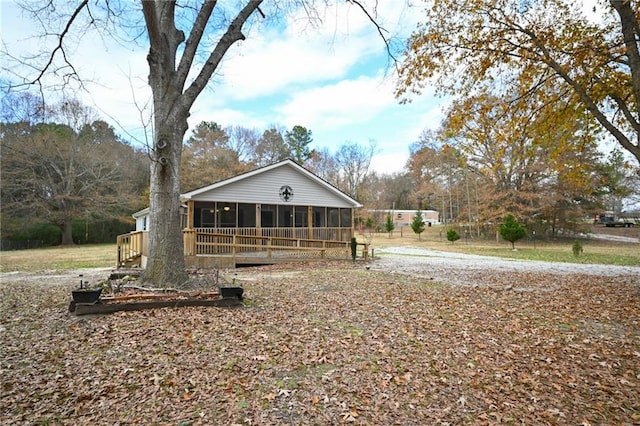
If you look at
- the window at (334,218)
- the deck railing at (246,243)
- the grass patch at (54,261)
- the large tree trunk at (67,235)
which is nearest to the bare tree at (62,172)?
the large tree trunk at (67,235)

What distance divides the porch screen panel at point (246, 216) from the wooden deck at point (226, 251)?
1.70 m

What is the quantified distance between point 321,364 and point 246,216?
13.8 meters

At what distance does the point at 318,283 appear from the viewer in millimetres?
8508

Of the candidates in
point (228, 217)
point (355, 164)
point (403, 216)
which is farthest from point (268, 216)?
point (403, 216)

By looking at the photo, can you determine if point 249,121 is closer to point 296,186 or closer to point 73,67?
point 296,186

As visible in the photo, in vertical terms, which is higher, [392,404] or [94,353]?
[94,353]

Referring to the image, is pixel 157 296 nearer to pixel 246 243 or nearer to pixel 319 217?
pixel 246 243

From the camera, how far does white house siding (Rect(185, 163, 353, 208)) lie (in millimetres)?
14906

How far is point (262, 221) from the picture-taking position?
16.8 metres

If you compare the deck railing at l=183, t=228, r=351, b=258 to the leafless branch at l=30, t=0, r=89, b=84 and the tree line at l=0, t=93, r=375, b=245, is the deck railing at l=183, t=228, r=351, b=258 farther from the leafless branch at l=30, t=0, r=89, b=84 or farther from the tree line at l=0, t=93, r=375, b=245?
the tree line at l=0, t=93, r=375, b=245

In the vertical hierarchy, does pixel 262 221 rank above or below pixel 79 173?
below

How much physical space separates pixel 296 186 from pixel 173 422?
1446 centimetres

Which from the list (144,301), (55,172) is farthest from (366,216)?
Result: (144,301)

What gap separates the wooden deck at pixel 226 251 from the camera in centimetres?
1262
